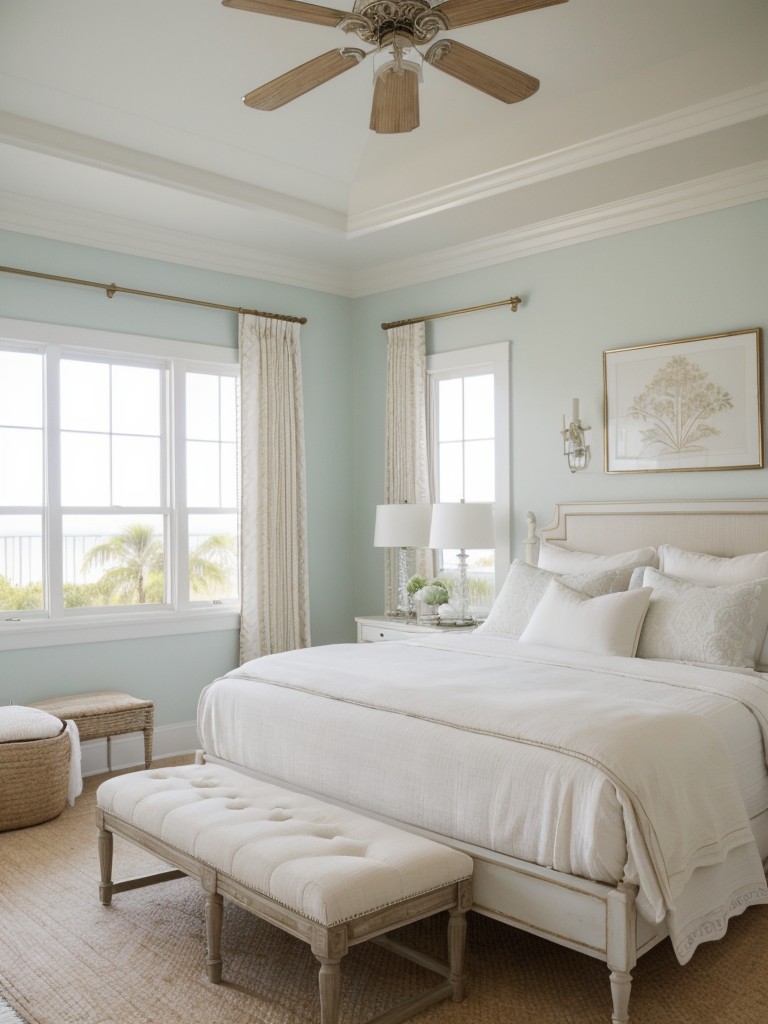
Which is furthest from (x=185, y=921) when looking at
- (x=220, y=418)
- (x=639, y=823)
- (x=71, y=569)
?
(x=220, y=418)

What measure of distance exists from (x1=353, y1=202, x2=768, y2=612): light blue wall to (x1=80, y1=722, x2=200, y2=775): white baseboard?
1.58 meters

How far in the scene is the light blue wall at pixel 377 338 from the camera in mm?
4488

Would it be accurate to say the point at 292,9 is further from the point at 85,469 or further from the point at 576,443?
the point at 85,469

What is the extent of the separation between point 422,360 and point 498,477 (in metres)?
0.94

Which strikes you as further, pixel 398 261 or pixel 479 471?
pixel 398 261

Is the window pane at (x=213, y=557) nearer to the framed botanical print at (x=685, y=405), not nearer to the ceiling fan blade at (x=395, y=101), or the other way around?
the framed botanical print at (x=685, y=405)

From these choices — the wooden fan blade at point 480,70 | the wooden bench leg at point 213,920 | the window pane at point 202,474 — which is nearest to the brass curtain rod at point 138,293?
the window pane at point 202,474

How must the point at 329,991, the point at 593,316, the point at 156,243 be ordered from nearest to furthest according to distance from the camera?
the point at 329,991, the point at 593,316, the point at 156,243

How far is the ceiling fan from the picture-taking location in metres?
2.71

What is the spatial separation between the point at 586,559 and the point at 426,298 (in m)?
2.15

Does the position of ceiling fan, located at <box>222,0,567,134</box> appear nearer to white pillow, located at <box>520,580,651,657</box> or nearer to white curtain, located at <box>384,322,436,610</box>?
white pillow, located at <box>520,580,651,657</box>

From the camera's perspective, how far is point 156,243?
5.17m

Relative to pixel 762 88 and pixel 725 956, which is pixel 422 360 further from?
pixel 725 956

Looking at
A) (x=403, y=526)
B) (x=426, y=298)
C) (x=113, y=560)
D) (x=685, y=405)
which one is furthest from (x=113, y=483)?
(x=685, y=405)
